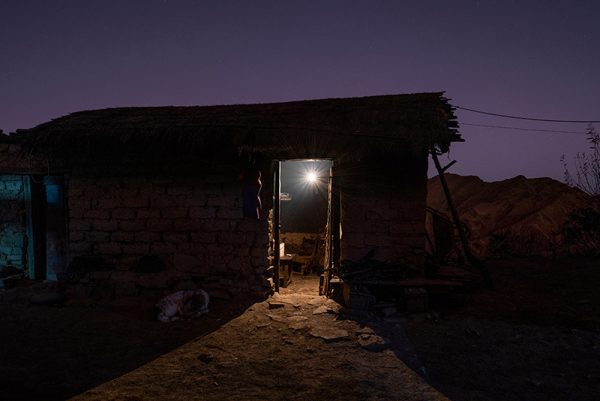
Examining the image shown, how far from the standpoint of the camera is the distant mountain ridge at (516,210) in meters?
10.7

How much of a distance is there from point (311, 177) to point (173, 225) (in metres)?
7.65

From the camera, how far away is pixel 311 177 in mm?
13391

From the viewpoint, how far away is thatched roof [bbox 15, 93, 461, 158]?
5.66 meters

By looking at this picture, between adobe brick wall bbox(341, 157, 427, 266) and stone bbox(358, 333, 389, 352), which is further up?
adobe brick wall bbox(341, 157, 427, 266)

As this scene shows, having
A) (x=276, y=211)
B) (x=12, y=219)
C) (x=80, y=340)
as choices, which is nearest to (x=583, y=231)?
(x=276, y=211)

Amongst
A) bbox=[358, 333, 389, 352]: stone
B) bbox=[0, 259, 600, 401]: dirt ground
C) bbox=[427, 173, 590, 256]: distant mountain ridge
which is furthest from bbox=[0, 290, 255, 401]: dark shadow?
bbox=[427, 173, 590, 256]: distant mountain ridge

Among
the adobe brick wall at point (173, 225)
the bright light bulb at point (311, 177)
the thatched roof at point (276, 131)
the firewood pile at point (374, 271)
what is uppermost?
the thatched roof at point (276, 131)

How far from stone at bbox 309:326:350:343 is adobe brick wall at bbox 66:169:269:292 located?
1.75 m

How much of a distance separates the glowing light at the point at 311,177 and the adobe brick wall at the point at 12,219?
866 cm

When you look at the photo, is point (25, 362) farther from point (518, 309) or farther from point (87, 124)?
point (518, 309)

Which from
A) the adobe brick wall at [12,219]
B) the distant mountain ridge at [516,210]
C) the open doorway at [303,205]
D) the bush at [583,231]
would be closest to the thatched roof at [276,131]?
the adobe brick wall at [12,219]

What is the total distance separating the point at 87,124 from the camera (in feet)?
22.0

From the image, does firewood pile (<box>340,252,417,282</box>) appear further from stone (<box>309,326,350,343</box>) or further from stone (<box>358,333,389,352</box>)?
stone (<box>358,333,389,352</box>)

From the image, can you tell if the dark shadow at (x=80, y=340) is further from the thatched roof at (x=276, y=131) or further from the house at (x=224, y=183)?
the thatched roof at (x=276, y=131)
